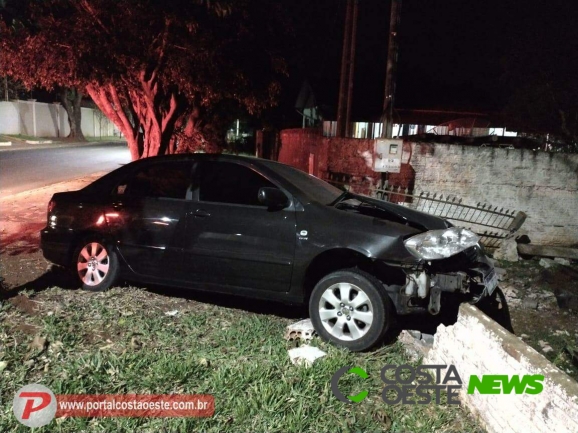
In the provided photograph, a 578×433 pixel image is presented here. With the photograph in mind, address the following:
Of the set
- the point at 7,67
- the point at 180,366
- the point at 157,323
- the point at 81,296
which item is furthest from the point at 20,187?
the point at 180,366

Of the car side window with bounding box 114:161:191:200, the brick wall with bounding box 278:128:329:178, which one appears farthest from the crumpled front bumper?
the brick wall with bounding box 278:128:329:178

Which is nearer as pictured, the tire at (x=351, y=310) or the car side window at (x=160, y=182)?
the tire at (x=351, y=310)

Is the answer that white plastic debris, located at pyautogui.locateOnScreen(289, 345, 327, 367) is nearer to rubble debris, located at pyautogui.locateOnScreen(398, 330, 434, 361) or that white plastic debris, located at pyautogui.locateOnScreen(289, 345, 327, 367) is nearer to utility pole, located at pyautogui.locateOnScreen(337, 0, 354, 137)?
rubble debris, located at pyautogui.locateOnScreen(398, 330, 434, 361)

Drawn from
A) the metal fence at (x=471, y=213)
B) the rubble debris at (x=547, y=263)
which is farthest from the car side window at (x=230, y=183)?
the rubble debris at (x=547, y=263)

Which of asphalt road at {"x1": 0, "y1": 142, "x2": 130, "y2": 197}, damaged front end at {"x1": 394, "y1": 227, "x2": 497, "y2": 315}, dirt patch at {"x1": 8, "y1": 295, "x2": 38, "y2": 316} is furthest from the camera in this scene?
asphalt road at {"x1": 0, "y1": 142, "x2": 130, "y2": 197}

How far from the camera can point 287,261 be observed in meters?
4.35

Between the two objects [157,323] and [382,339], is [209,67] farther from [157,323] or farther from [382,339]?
[382,339]

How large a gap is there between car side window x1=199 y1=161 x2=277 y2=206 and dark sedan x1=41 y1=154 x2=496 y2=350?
0.01m

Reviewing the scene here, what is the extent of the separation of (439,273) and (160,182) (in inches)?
113

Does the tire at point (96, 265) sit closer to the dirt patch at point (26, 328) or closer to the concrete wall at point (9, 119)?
the dirt patch at point (26, 328)

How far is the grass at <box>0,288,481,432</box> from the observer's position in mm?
3137

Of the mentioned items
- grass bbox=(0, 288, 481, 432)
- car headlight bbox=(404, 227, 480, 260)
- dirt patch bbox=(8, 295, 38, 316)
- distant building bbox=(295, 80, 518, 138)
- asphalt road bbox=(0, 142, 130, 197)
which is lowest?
asphalt road bbox=(0, 142, 130, 197)

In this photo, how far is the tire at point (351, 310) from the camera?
13.1ft

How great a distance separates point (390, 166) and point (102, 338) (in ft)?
16.6
